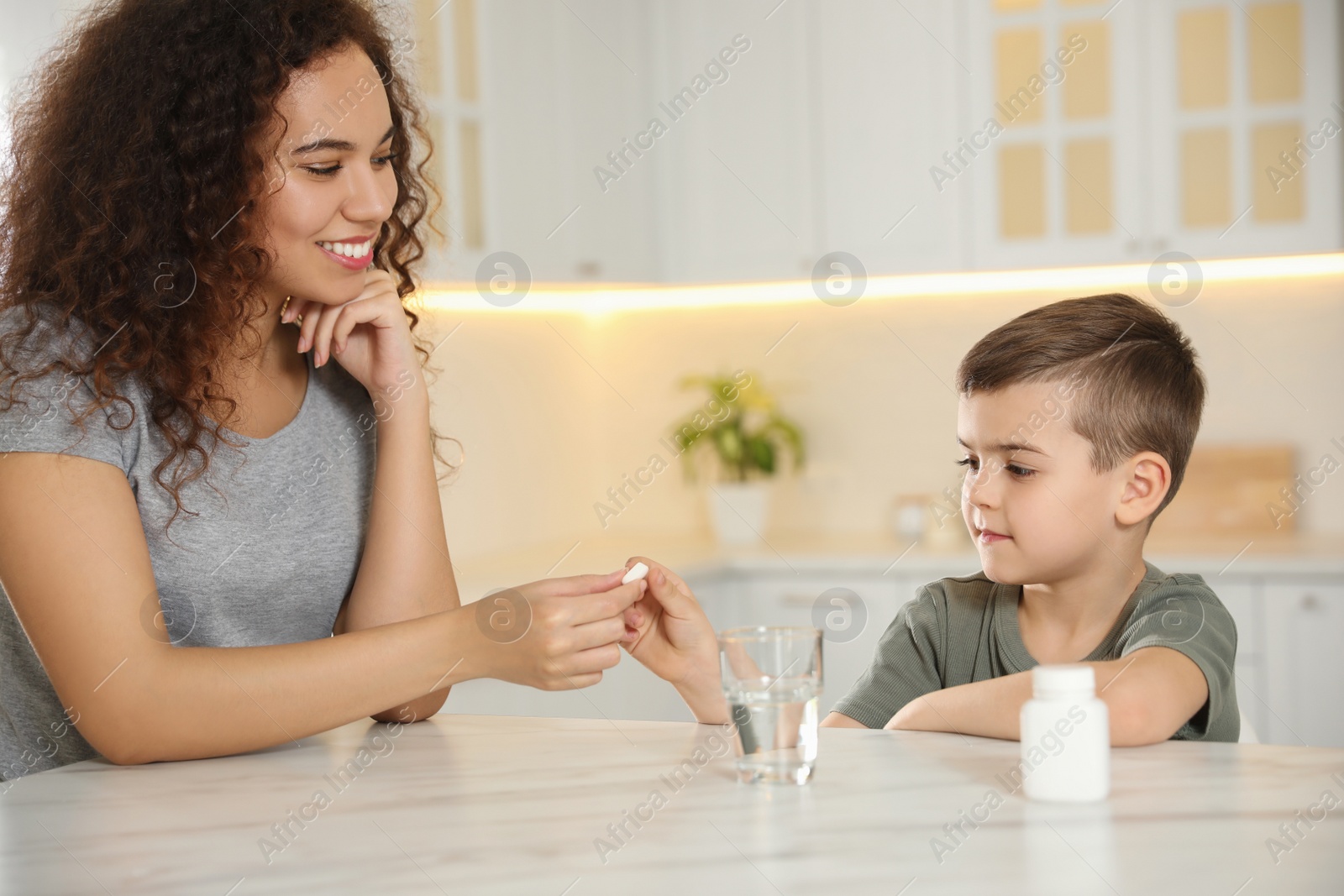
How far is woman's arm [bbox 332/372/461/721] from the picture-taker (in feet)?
4.05

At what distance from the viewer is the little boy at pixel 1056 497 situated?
4.04 feet

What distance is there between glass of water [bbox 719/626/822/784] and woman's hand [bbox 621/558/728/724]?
0.78ft

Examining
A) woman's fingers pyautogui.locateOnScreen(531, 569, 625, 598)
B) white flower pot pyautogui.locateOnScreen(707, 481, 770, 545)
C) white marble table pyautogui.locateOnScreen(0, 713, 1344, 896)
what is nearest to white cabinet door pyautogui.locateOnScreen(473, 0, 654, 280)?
white flower pot pyautogui.locateOnScreen(707, 481, 770, 545)

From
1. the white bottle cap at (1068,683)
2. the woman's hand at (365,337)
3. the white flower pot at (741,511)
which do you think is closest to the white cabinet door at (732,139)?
the white flower pot at (741,511)

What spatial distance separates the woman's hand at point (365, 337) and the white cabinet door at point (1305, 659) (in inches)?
88.3

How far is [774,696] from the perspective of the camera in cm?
81

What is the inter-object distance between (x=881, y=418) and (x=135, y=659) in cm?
280

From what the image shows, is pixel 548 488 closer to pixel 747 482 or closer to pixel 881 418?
pixel 747 482

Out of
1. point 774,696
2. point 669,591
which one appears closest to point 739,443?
point 669,591

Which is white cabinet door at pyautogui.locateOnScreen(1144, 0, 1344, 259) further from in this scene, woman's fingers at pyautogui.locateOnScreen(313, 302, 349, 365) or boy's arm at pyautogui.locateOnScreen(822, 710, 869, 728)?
woman's fingers at pyautogui.locateOnScreen(313, 302, 349, 365)

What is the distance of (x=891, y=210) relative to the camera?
3246 millimetres

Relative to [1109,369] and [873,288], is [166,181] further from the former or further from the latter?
[873,288]

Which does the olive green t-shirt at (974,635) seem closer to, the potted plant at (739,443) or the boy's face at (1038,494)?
the boy's face at (1038,494)

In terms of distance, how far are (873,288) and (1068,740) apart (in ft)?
9.21
